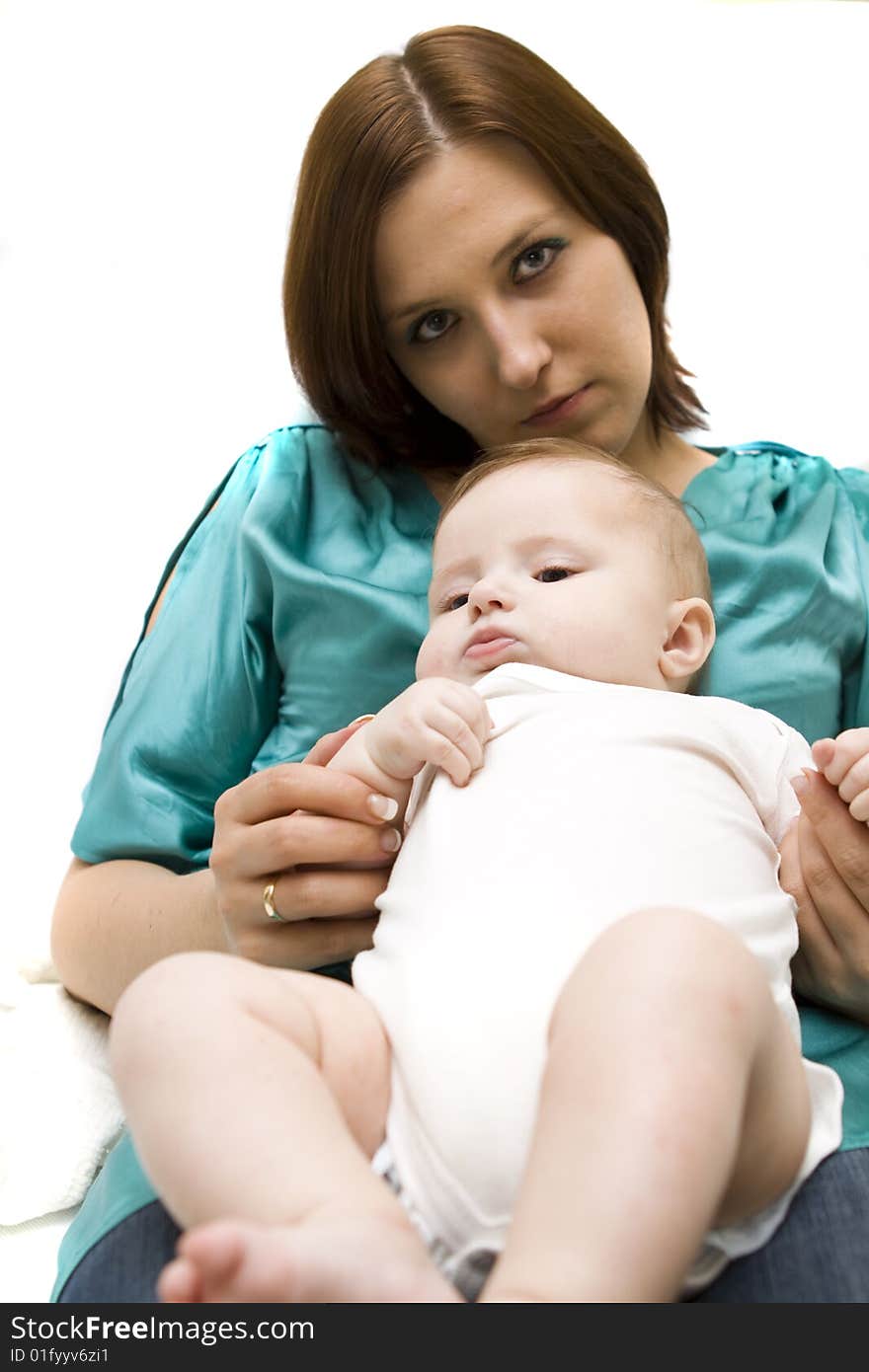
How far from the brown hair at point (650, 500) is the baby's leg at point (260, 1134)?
588 millimetres

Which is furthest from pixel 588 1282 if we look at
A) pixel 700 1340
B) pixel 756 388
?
pixel 756 388

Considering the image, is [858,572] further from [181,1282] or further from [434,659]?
[181,1282]

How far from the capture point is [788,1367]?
743 mm

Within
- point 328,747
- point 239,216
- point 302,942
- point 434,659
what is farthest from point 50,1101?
point 239,216

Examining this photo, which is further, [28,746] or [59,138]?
[59,138]

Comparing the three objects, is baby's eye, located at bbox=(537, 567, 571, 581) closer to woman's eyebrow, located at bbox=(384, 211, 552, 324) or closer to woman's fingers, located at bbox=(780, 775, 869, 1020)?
woman's fingers, located at bbox=(780, 775, 869, 1020)

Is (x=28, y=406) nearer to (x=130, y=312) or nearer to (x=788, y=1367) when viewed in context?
(x=130, y=312)

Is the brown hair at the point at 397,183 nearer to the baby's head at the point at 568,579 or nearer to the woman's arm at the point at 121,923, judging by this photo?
the baby's head at the point at 568,579

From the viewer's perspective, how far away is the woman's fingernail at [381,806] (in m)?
1.08

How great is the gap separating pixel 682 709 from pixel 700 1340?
1.61 feet

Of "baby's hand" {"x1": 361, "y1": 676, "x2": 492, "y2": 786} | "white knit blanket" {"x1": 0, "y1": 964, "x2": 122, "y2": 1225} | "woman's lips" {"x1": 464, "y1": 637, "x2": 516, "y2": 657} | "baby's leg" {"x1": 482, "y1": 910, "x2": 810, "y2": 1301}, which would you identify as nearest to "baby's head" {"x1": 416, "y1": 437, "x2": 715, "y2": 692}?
"woman's lips" {"x1": 464, "y1": 637, "x2": 516, "y2": 657}

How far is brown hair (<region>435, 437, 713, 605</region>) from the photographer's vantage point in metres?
1.27

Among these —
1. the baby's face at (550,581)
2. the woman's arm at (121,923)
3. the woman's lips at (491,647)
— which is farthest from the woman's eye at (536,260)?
the woman's arm at (121,923)

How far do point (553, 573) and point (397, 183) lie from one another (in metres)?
0.48
